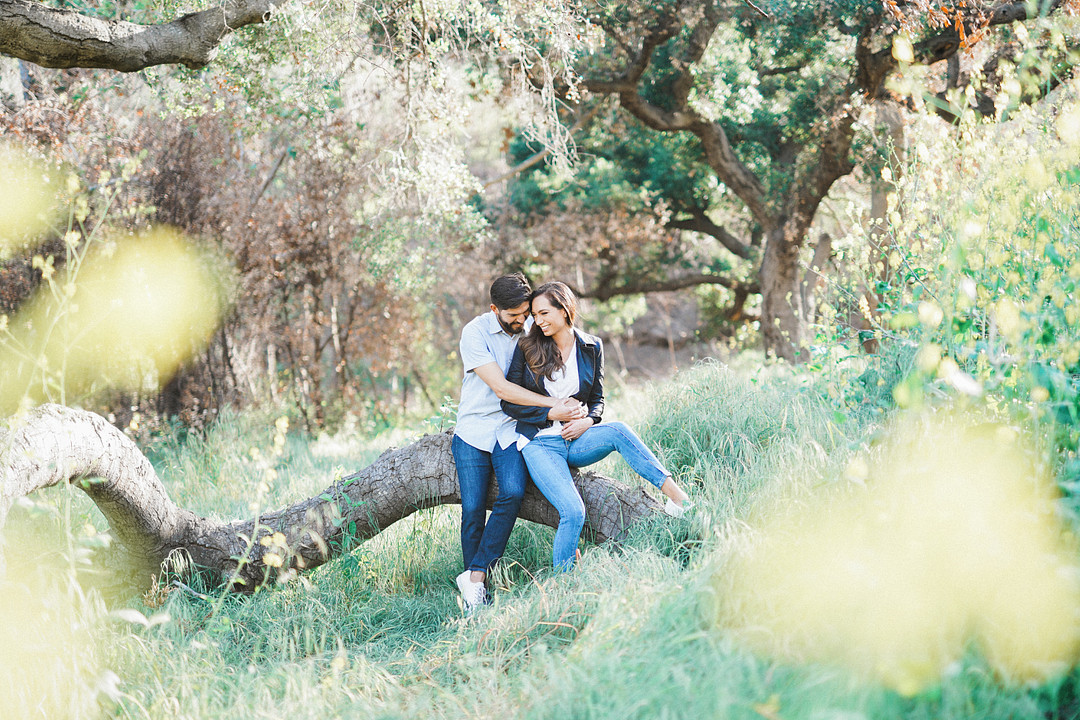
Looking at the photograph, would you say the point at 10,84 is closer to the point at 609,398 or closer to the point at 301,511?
the point at 301,511

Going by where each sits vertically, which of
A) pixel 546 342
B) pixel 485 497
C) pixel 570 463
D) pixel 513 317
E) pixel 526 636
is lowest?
pixel 526 636

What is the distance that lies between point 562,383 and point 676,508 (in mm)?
908

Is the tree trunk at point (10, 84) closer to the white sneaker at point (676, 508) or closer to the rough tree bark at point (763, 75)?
the rough tree bark at point (763, 75)

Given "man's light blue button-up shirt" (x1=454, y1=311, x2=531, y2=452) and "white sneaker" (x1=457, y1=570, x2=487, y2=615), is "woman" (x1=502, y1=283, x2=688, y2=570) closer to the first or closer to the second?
"man's light blue button-up shirt" (x1=454, y1=311, x2=531, y2=452)

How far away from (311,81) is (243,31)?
608 mm

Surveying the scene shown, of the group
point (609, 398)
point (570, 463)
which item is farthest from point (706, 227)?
point (570, 463)

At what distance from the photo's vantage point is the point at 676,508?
3703mm

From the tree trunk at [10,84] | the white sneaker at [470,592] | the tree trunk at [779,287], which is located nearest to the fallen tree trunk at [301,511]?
the white sneaker at [470,592]

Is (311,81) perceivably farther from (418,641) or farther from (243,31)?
(418,641)

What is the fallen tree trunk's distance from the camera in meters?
3.76

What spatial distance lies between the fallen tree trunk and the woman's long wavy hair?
61 centimetres

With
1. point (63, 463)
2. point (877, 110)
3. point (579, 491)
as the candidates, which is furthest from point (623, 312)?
point (63, 463)

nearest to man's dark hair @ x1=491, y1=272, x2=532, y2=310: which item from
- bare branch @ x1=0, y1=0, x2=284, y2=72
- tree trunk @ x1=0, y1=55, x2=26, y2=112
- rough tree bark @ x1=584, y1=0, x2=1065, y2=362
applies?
bare branch @ x1=0, y1=0, x2=284, y2=72

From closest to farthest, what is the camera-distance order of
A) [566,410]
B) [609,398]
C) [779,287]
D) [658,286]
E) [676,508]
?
[676,508]
[566,410]
[609,398]
[779,287]
[658,286]
